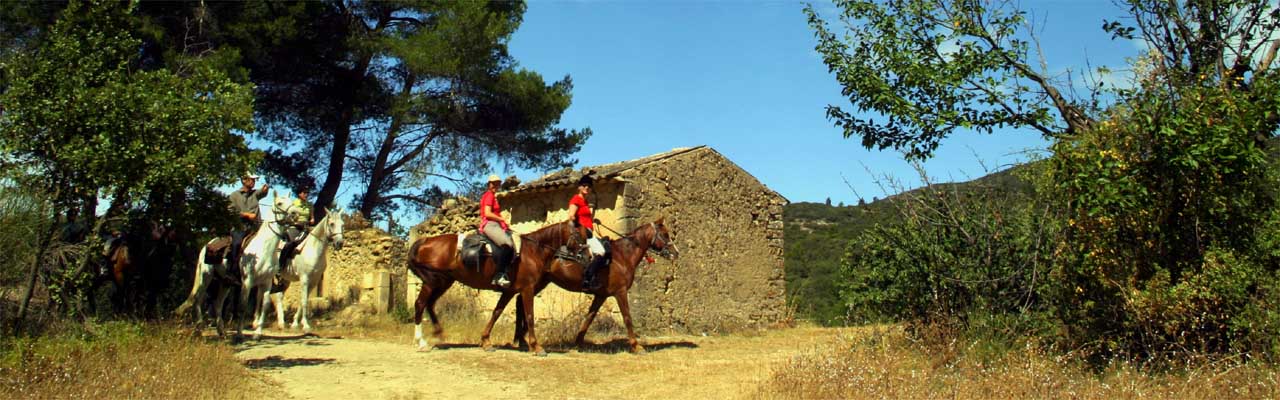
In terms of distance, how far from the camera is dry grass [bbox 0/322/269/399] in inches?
272

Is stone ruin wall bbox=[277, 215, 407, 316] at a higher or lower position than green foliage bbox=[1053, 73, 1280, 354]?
higher

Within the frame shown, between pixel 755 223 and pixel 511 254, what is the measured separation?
6.04 metres

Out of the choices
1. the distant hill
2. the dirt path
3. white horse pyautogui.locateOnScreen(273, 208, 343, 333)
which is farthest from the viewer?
white horse pyautogui.locateOnScreen(273, 208, 343, 333)

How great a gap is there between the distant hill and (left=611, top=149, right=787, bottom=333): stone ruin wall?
113 centimetres

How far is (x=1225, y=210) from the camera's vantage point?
289 inches

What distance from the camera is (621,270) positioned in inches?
441

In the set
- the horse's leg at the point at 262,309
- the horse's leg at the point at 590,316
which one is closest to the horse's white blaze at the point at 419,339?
the horse's leg at the point at 590,316

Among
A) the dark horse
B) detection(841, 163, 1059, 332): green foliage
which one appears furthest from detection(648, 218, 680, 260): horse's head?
the dark horse

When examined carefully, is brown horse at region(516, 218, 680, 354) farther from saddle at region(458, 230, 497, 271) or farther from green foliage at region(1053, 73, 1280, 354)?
green foliage at region(1053, 73, 1280, 354)

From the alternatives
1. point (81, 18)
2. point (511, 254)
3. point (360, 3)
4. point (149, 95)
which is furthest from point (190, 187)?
point (360, 3)

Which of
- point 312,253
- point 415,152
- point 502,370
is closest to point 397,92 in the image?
point 415,152

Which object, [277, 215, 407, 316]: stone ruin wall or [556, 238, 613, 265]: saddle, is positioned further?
[277, 215, 407, 316]: stone ruin wall

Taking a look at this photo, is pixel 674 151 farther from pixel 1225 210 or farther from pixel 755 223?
pixel 1225 210

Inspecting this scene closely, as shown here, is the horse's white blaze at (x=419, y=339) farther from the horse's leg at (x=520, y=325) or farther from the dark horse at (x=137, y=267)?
the dark horse at (x=137, y=267)
